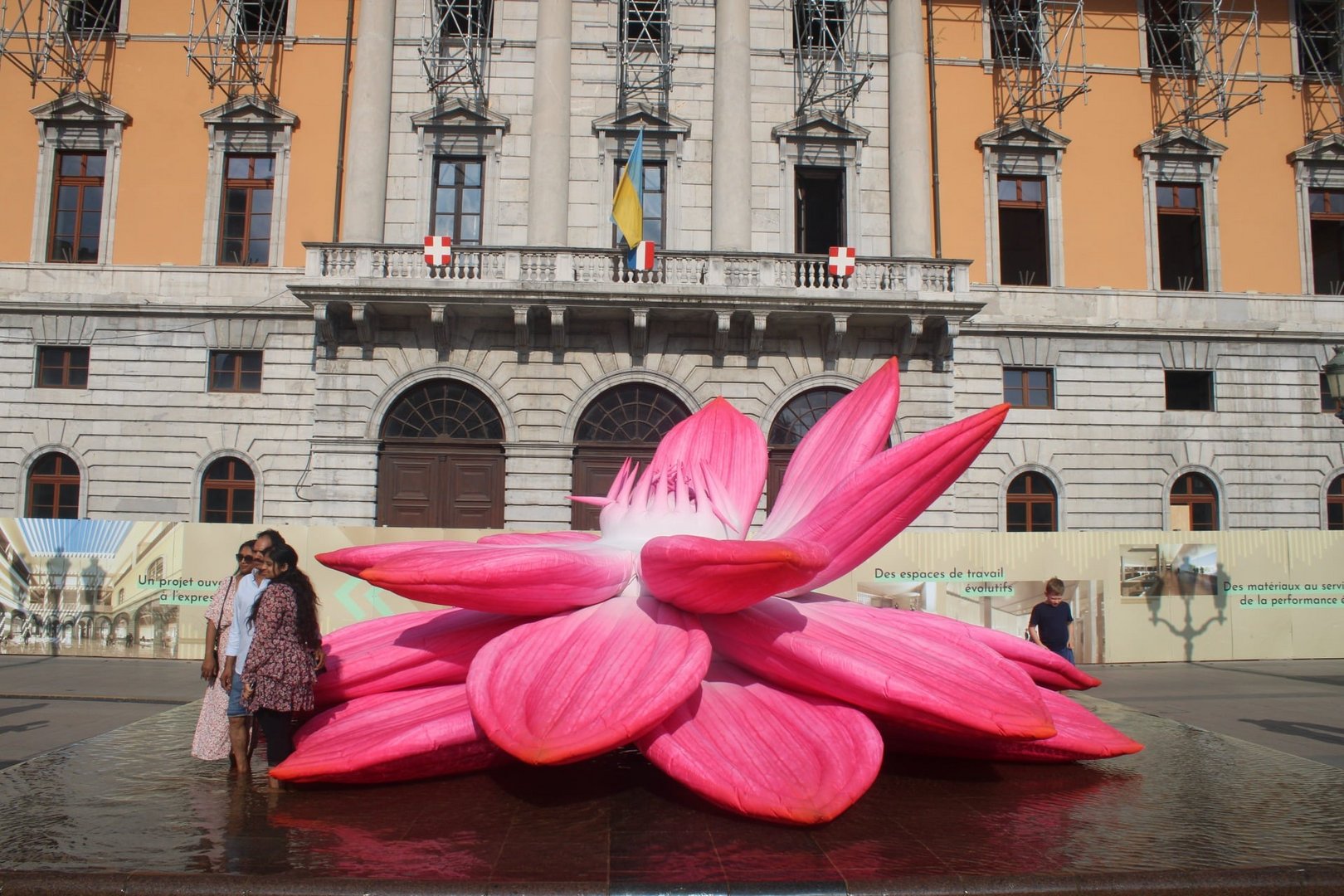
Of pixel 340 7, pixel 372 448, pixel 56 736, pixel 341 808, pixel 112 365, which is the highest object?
pixel 340 7

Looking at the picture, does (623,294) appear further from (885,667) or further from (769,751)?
(769,751)

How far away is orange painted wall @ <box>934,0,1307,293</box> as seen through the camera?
22.1 m

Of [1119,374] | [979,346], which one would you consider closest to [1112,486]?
[1119,374]

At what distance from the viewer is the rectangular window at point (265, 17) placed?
70.9 ft

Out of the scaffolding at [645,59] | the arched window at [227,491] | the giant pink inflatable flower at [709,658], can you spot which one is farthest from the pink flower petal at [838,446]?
the scaffolding at [645,59]

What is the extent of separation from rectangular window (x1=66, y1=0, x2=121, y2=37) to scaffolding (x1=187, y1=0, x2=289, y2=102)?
72.2 inches

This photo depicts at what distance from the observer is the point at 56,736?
9070 millimetres

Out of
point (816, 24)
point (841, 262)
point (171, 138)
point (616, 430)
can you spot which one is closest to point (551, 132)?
point (616, 430)

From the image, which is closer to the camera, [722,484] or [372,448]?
[722,484]

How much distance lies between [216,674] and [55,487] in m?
17.7

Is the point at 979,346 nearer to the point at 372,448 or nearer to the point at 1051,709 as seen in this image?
the point at 372,448

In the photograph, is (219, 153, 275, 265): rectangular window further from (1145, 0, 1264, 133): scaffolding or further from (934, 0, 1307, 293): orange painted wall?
(1145, 0, 1264, 133): scaffolding

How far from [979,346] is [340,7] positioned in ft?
53.9

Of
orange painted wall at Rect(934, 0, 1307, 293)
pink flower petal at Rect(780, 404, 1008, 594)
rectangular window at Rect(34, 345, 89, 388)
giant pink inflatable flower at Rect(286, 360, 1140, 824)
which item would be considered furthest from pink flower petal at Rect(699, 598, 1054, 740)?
rectangular window at Rect(34, 345, 89, 388)
